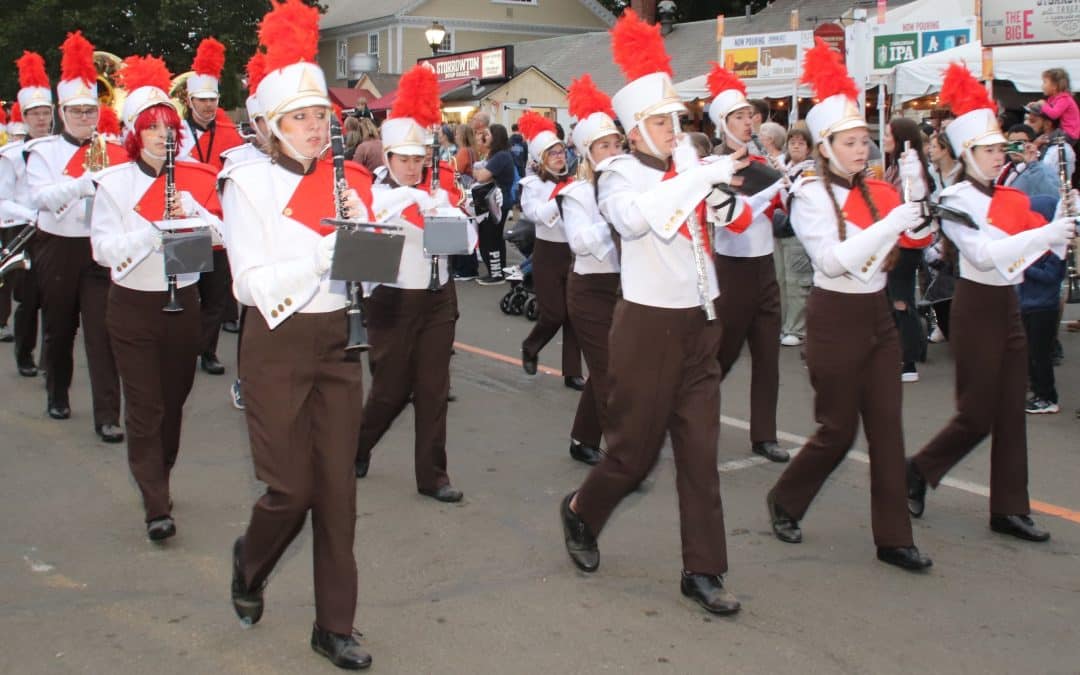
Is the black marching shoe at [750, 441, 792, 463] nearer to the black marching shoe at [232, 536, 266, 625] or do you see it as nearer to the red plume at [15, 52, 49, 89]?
the black marching shoe at [232, 536, 266, 625]

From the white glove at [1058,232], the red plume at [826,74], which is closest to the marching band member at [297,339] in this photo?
the red plume at [826,74]

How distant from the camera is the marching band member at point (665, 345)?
480 cm

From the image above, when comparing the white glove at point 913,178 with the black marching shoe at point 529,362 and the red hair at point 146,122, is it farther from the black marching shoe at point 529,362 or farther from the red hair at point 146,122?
the black marching shoe at point 529,362

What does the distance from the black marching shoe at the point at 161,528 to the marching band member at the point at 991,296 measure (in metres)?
3.73

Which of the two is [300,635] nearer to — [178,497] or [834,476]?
[178,497]

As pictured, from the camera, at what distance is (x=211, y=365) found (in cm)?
989

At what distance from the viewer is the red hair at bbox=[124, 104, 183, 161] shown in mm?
5844

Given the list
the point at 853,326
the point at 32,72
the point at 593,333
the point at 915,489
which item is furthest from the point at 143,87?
the point at 32,72

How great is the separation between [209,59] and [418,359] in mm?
4684

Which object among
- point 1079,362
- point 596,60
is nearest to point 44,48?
point 596,60

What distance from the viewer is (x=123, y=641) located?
454cm

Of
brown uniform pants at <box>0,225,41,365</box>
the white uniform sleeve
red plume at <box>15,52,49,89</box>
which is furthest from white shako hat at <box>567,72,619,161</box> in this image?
red plume at <box>15,52,49,89</box>

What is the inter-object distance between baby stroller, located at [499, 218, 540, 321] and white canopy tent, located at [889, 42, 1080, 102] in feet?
18.1

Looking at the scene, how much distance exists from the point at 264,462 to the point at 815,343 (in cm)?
250
